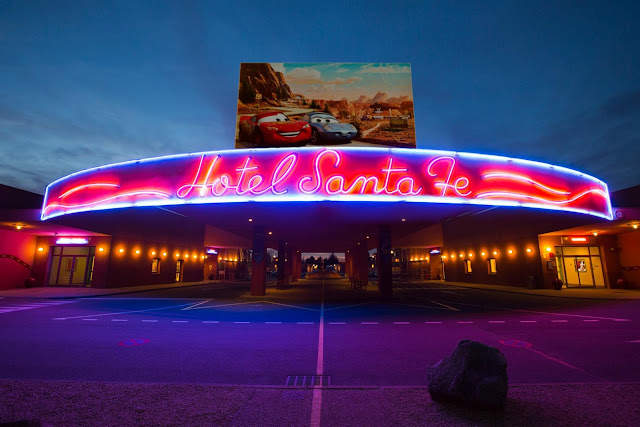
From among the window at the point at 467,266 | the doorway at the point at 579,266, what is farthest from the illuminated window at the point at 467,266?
the doorway at the point at 579,266

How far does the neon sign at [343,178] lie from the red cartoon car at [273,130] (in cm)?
704

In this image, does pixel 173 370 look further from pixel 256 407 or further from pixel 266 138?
pixel 266 138

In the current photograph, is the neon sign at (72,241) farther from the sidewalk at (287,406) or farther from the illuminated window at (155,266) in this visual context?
the sidewalk at (287,406)

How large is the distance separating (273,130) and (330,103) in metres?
5.31

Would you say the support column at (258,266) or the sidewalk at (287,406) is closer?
the sidewalk at (287,406)

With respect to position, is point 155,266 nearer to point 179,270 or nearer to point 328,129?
point 179,270

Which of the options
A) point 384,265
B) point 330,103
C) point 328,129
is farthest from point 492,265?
point 330,103

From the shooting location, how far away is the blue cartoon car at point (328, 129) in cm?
2075

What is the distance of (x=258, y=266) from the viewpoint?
22.4m

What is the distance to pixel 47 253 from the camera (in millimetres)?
29094

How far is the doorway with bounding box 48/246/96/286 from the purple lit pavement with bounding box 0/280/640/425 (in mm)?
18405

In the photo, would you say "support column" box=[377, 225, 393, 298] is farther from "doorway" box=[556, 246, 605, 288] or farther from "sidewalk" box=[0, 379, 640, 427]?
"doorway" box=[556, 246, 605, 288]

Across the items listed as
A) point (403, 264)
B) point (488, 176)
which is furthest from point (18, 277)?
point (403, 264)

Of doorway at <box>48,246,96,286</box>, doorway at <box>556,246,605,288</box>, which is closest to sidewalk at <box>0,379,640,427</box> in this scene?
doorway at <box>48,246,96,286</box>
